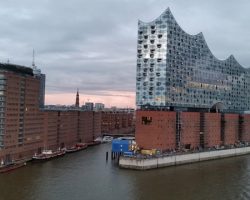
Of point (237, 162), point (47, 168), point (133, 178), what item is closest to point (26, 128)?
point (47, 168)

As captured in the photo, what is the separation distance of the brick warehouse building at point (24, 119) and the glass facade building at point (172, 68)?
95.9 ft

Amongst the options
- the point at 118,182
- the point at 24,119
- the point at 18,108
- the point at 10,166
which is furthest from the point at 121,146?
the point at 10,166

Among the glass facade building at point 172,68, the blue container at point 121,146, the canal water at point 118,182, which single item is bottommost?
the canal water at point 118,182

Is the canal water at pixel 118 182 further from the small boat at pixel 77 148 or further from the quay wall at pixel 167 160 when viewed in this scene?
the small boat at pixel 77 148

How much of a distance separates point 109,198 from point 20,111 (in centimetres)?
4601

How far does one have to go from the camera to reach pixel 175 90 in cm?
11781

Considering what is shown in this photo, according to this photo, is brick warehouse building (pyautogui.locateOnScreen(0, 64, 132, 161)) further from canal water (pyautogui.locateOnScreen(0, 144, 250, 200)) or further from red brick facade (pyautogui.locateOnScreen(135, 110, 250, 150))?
red brick facade (pyautogui.locateOnScreen(135, 110, 250, 150))

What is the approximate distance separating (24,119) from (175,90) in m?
44.1

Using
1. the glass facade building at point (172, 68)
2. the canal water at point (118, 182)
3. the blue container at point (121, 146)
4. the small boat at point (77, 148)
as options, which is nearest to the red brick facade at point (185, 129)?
the blue container at point (121, 146)

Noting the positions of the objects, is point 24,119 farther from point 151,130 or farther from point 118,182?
point 118,182

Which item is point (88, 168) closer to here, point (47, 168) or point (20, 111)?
point (47, 168)

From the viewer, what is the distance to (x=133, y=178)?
276ft

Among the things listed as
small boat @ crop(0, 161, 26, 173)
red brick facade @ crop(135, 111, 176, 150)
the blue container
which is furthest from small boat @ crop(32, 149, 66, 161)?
red brick facade @ crop(135, 111, 176, 150)

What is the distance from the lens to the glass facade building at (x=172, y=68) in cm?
11356
